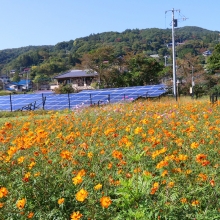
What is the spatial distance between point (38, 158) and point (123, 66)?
35459mm

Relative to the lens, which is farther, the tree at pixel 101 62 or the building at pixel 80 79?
the building at pixel 80 79

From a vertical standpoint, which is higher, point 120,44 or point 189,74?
point 120,44

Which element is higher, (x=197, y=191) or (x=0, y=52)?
(x=0, y=52)

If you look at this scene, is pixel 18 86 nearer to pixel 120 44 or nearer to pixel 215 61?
pixel 120 44

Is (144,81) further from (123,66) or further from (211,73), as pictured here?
(211,73)

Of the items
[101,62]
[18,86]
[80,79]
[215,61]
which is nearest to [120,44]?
[18,86]

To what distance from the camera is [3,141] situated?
322 cm

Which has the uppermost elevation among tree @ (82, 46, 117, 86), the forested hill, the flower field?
the forested hill

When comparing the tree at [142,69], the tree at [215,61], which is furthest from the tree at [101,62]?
the tree at [215,61]

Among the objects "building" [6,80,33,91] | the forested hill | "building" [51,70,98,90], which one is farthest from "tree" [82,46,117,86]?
"building" [6,80,33,91]

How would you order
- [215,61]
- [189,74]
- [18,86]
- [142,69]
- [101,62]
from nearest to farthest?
1. [189,74]
2. [215,61]
3. [142,69]
4. [101,62]
5. [18,86]

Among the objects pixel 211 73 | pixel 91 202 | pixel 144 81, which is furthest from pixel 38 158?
pixel 144 81

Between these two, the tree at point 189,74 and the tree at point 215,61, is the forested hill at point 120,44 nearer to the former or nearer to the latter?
the tree at point 189,74

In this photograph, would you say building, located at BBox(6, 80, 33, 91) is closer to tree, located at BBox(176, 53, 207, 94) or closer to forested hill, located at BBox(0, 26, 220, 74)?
forested hill, located at BBox(0, 26, 220, 74)
